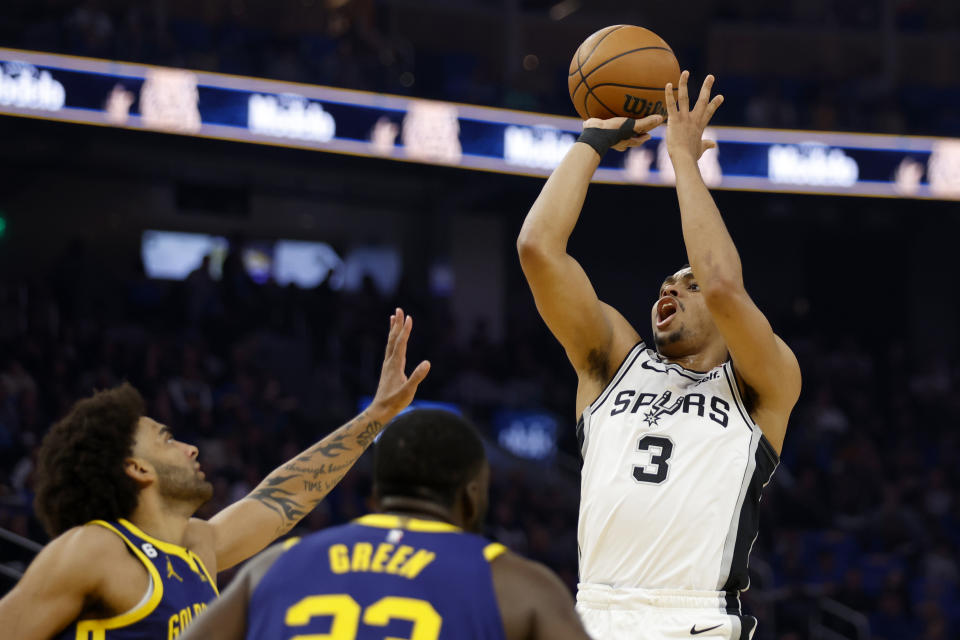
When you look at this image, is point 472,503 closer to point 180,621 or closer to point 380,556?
point 380,556

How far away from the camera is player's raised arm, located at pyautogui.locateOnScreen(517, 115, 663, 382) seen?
320 cm

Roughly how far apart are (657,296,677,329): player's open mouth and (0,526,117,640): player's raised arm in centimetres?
164

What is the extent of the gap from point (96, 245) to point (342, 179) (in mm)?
3335

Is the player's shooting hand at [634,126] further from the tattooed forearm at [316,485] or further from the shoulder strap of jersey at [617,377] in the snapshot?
the tattooed forearm at [316,485]

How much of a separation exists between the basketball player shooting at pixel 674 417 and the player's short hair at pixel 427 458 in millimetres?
1034

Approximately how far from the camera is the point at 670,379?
3.34 metres

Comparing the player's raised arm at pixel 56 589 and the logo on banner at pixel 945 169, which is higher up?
the logo on banner at pixel 945 169

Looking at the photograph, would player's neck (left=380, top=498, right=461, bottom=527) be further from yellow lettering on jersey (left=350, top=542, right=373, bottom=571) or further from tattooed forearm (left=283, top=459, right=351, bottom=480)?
tattooed forearm (left=283, top=459, right=351, bottom=480)

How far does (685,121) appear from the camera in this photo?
→ 3.33 meters

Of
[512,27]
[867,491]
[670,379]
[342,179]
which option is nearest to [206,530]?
[670,379]

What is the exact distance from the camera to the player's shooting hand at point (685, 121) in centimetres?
329

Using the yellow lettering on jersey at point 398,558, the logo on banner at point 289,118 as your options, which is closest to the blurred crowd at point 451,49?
the logo on banner at point 289,118

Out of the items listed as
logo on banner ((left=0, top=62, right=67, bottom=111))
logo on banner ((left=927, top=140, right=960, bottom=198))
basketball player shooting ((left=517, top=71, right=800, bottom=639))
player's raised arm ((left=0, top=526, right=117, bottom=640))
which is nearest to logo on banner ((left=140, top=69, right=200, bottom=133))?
logo on banner ((left=0, top=62, right=67, bottom=111))

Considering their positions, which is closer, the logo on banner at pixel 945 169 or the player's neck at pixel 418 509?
the player's neck at pixel 418 509
